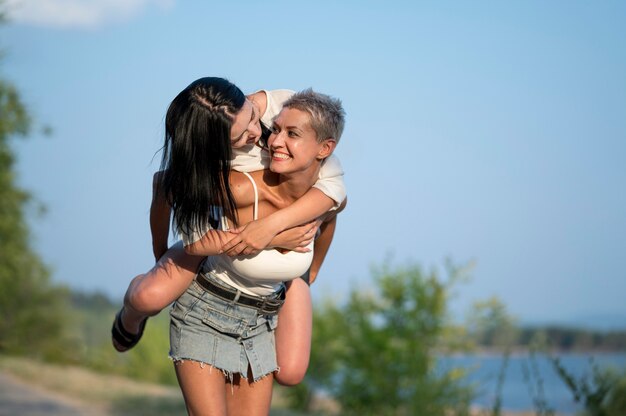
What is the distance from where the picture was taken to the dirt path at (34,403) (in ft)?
36.8

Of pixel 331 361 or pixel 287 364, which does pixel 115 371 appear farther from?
pixel 287 364

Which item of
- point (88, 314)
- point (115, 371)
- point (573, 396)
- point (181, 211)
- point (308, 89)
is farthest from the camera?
point (88, 314)

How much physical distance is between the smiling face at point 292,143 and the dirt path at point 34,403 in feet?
27.4

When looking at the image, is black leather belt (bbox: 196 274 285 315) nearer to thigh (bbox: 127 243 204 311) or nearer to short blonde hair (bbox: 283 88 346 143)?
thigh (bbox: 127 243 204 311)

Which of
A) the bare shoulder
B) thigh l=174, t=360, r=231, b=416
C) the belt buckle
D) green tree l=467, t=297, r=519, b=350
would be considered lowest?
thigh l=174, t=360, r=231, b=416

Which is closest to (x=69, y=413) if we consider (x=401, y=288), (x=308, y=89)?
(x=308, y=89)

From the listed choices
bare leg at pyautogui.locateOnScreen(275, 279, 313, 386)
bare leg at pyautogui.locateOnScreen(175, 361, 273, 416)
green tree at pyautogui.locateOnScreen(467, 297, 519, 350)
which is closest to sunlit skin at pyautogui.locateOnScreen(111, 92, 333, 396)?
bare leg at pyautogui.locateOnScreen(275, 279, 313, 386)

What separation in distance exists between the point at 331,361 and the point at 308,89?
63.1ft

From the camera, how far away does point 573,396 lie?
16.4ft

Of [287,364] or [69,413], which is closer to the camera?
[287,364]

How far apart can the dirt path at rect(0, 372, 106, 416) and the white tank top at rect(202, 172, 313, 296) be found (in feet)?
26.0

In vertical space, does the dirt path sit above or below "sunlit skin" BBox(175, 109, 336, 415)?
above

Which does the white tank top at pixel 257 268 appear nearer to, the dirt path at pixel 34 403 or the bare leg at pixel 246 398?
the bare leg at pixel 246 398

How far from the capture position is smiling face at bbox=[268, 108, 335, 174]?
3664mm
